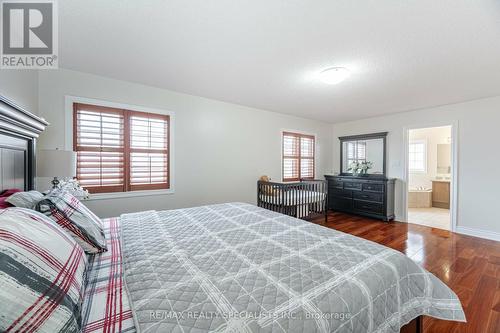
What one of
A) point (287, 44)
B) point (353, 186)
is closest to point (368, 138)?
point (353, 186)

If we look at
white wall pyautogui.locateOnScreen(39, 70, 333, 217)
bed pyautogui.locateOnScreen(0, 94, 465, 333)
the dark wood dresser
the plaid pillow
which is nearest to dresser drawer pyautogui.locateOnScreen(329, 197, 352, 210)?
the dark wood dresser

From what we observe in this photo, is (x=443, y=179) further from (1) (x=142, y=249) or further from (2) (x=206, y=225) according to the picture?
(1) (x=142, y=249)

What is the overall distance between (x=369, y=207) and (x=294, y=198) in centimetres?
190

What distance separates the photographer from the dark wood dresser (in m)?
4.30

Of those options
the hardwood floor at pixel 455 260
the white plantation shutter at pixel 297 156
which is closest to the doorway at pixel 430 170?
the hardwood floor at pixel 455 260

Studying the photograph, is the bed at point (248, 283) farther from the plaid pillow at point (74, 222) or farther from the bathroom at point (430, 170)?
the bathroom at point (430, 170)

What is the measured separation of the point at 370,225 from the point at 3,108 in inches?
199

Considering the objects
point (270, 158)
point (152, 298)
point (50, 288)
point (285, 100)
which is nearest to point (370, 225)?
point (270, 158)

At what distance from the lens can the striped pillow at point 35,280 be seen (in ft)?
1.82

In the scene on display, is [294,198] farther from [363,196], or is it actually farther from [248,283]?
[248,283]

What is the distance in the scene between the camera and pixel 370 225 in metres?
4.04

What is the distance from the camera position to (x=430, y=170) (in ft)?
19.3

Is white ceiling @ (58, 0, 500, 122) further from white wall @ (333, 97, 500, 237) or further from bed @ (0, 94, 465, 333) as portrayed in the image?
bed @ (0, 94, 465, 333)

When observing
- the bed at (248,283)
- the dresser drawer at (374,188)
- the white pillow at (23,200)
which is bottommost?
the bed at (248,283)
